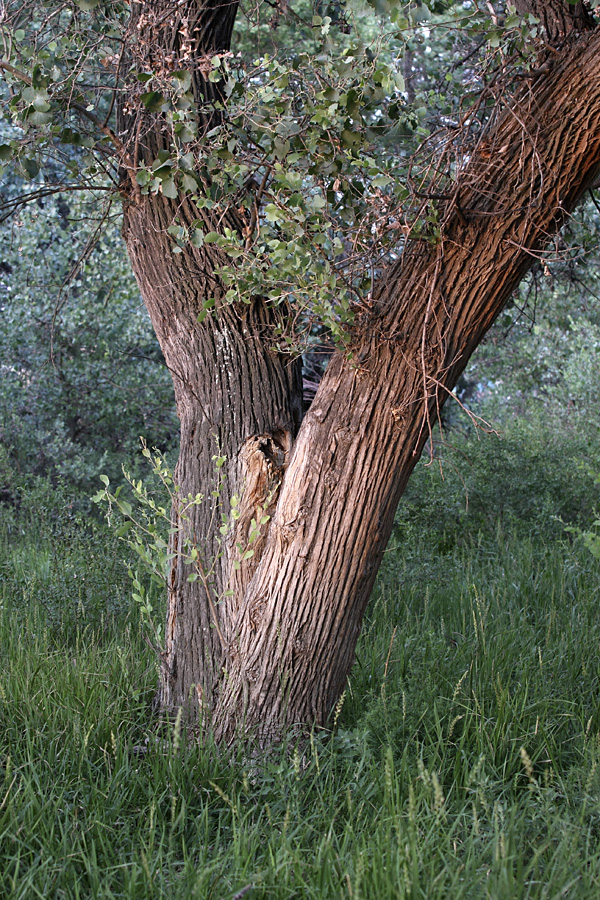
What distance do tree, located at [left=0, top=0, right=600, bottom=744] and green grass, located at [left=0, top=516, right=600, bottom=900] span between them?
0.28 m

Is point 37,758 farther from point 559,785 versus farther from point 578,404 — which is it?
point 578,404

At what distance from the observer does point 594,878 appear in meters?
1.94

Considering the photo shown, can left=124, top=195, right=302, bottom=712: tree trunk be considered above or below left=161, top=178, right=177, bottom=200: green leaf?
below

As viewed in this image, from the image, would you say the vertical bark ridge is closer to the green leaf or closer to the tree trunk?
the tree trunk

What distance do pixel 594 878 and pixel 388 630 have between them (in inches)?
78.1

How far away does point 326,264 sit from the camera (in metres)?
2.61

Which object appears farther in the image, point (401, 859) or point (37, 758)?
point (37, 758)

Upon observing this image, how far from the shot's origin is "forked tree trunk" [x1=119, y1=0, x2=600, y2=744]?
2.57 meters

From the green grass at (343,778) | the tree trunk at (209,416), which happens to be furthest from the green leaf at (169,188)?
the green grass at (343,778)

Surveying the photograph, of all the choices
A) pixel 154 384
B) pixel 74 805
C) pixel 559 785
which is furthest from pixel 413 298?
pixel 154 384

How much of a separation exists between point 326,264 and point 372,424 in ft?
1.88

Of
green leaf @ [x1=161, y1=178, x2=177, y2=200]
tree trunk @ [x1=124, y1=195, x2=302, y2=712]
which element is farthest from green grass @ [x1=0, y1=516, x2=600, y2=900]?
green leaf @ [x1=161, y1=178, x2=177, y2=200]

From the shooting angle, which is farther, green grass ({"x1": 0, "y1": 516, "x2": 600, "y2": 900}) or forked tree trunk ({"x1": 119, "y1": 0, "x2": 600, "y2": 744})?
forked tree trunk ({"x1": 119, "y1": 0, "x2": 600, "y2": 744})

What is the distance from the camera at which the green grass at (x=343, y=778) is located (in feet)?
6.57
